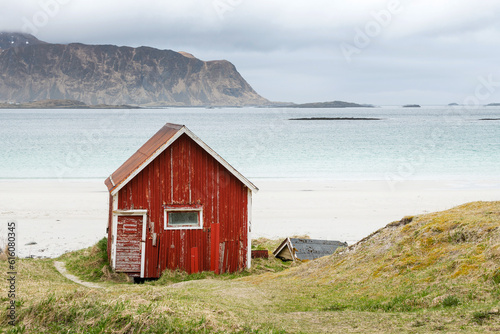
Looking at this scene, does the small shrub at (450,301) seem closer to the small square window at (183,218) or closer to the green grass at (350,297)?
the green grass at (350,297)

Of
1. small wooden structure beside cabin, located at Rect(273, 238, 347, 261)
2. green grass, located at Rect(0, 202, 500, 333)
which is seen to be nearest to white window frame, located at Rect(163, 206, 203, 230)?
green grass, located at Rect(0, 202, 500, 333)

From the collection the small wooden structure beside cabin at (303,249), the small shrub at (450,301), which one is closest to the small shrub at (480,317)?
the small shrub at (450,301)

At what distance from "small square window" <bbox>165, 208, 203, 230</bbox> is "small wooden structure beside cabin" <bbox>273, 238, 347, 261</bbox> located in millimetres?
3872

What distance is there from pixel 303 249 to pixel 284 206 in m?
14.5

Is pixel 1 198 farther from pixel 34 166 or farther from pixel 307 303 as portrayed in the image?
pixel 307 303

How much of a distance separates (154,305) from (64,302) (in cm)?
172

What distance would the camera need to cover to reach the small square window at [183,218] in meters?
18.2

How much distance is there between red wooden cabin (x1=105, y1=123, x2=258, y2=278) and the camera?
17906 millimetres

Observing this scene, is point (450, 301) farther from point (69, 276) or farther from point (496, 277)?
point (69, 276)

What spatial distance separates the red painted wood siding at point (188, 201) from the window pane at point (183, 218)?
0.27 metres

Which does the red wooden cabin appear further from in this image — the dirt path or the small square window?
the dirt path

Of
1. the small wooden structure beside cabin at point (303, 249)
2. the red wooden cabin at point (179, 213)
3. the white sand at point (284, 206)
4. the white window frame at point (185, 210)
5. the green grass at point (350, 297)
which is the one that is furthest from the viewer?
the white sand at point (284, 206)

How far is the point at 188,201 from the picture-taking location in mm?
18328

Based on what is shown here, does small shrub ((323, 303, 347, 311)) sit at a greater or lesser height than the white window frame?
lesser
